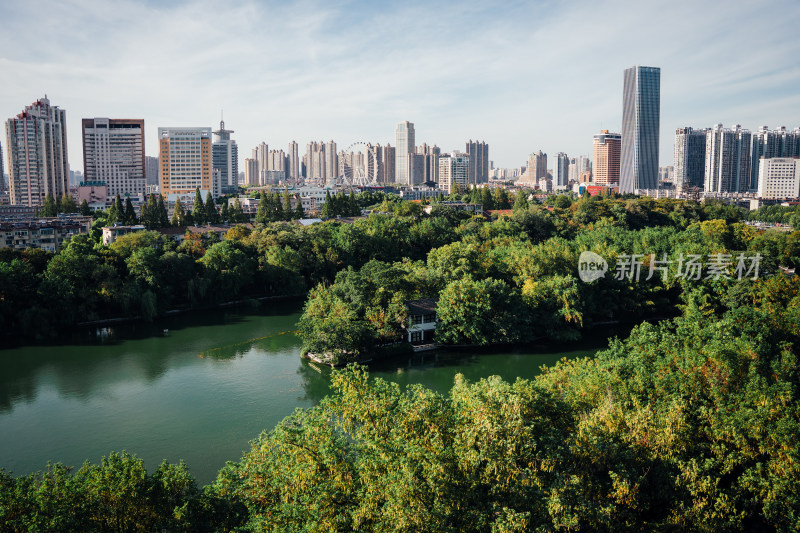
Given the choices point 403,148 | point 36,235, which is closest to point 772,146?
point 403,148

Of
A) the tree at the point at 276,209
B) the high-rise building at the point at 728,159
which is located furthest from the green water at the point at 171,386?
the high-rise building at the point at 728,159

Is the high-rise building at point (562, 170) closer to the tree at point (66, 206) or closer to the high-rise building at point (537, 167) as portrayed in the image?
the high-rise building at point (537, 167)

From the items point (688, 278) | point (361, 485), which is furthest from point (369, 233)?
point (361, 485)

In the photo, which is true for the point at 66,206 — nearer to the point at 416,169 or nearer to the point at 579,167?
the point at 416,169

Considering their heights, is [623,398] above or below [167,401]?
above

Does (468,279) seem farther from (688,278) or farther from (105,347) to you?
(105,347)

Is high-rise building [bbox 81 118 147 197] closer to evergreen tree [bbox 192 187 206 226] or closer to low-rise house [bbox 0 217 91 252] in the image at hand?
evergreen tree [bbox 192 187 206 226]
